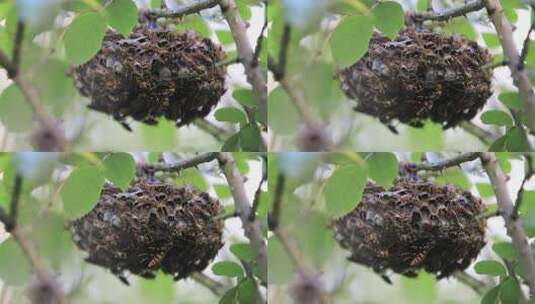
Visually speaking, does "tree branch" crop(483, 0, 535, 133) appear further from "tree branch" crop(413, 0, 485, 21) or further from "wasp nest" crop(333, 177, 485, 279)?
"wasp nest" crop(333, 177, 485, 279)

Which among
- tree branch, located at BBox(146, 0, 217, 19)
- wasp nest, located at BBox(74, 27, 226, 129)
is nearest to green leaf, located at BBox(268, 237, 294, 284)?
wasp nest, located at BBox(74, 27, 226, 129)

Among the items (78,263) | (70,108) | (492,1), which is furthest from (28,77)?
(492,1)

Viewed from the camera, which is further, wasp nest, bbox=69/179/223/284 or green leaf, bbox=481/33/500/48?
green leaf, bbox=481/33/500/48

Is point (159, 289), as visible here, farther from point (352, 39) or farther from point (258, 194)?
point (352, 39)

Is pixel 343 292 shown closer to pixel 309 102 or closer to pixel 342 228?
pixel 342 228

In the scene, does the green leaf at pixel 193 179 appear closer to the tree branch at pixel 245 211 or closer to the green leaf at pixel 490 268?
the tree branch at pixel 245 211
